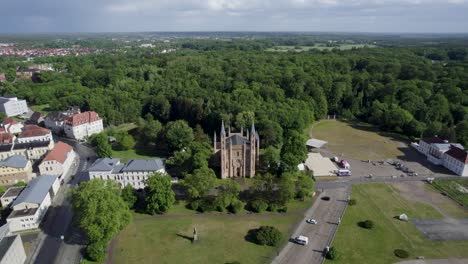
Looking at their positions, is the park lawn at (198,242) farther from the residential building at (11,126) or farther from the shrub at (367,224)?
the residential building at (11,126)

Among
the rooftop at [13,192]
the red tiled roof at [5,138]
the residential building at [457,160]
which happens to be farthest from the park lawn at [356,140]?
the red tiled roof at [5,138]

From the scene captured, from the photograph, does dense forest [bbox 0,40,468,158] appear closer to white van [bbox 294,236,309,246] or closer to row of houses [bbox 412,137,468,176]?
row of houses [bbox 412,137,468,176]

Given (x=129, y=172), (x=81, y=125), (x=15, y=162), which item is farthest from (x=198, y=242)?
(x=81, y=125)

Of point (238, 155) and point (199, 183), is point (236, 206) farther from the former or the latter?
point (238, 155)

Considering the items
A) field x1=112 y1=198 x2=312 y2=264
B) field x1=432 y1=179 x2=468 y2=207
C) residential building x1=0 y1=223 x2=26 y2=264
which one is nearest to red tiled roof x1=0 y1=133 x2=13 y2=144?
residential building x1=0 y1=223 x2=26 y2=264

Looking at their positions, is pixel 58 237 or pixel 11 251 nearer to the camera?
pixel 11 251

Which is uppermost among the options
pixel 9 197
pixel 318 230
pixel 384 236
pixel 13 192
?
pixel 13 192

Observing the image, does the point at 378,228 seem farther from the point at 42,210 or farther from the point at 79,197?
the point at 42,210
